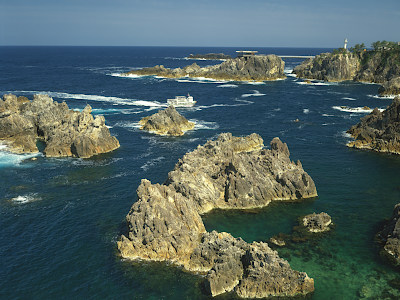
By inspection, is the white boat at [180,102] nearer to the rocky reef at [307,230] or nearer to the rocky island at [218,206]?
the rocky island at [218,206]

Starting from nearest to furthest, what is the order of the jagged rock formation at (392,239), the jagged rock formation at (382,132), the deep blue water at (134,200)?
the deep blue water at (134,200), the jagged rock formation at (392,239), the jagged rock formation at (382,132)

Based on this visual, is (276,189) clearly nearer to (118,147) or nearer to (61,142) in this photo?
(118,147)

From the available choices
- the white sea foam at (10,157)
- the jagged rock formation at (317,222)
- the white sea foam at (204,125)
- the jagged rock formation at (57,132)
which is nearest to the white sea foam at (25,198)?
the white sea foam at (10,157)

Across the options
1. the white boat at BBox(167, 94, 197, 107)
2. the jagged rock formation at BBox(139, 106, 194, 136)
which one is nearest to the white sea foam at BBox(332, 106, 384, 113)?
the white boat at BBox(167, 94, 197, 107)

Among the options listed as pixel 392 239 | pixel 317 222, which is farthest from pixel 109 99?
pixel 392 239

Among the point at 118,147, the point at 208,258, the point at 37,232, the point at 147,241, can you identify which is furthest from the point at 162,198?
the point at 118,147

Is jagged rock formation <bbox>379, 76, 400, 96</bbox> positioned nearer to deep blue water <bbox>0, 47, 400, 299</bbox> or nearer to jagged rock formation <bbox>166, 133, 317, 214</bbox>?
deep blue water <bbox>0, 47, 400, 299</bbox>
